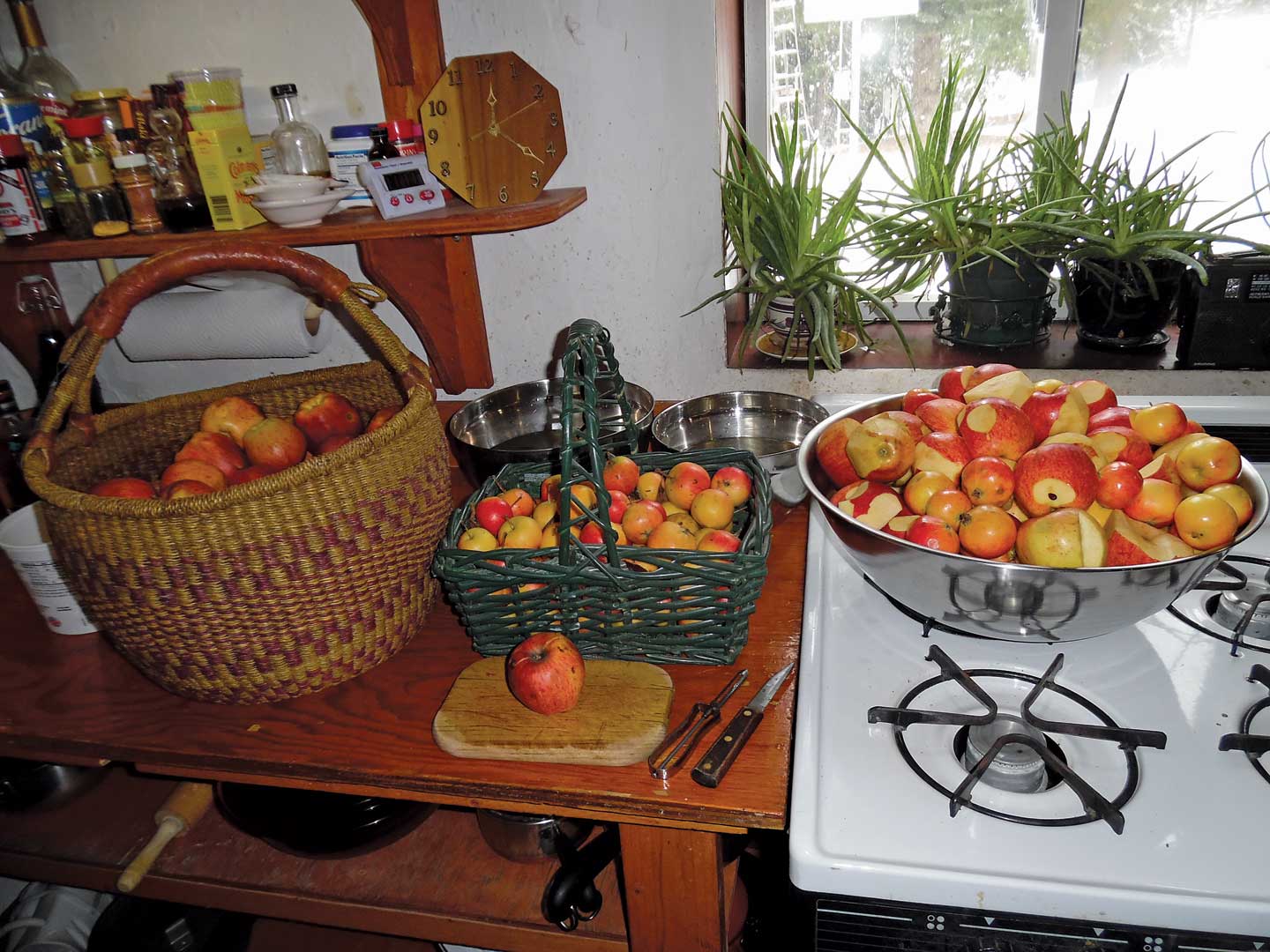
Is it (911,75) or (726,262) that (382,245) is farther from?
(911,75)

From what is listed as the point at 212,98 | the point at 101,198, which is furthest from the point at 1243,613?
the point at 101,198

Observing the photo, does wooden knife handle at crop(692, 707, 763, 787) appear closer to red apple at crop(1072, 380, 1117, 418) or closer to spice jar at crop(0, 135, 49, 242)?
red apple at crop(1072, 380, 1117, 418)

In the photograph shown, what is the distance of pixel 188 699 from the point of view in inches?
35.3

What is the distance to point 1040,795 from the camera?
2.10 feet

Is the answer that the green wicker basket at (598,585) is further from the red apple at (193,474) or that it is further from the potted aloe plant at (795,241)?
the potted aloe plant at (795,241)

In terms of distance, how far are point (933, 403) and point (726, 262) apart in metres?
0.66

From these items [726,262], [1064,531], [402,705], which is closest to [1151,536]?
[1064,531]

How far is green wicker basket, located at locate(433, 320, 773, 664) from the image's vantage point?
30.5 inches

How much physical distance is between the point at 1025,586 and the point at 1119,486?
17cm

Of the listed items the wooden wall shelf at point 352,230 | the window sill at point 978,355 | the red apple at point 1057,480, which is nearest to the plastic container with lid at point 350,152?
the wooden wall shelf at point 352,230

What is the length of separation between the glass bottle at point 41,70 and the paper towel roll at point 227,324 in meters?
0.31

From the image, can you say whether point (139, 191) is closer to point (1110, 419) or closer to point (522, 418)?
point (522, 418)

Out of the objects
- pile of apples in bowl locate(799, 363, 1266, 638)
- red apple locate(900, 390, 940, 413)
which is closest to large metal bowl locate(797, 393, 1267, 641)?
pile of apples in bowl locate(799, 363, 1266, 638)

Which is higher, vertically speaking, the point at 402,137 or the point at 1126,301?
the point at 402,137
